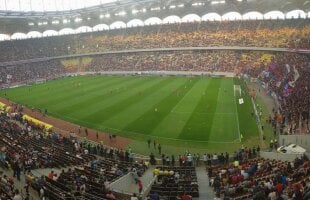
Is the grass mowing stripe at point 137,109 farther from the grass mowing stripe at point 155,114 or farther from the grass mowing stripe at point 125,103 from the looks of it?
the grass mowing stripe at point 155,114

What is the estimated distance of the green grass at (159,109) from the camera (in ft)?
119

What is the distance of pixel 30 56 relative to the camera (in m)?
99.8

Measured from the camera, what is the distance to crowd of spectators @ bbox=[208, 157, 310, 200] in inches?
669

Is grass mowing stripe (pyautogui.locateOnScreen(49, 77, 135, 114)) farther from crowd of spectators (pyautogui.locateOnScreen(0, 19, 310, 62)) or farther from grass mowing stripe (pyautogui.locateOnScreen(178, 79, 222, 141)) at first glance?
crowd of spectators (pyautogui.locateOnScreen(0, 19, 310, 62))

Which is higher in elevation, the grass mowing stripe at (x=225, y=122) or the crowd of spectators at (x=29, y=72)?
the crowd of spectators at (x=29, y=72)

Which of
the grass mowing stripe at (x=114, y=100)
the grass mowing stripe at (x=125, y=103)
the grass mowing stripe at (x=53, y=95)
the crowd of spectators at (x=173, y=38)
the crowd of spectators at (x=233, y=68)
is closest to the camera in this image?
the crowd of spectators at (x=233, y=68)

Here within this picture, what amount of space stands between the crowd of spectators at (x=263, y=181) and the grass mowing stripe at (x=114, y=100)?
75.5 ft

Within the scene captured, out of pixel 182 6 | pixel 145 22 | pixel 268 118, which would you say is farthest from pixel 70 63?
pixel 268 118

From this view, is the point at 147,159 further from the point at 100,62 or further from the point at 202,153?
the point at 100,62

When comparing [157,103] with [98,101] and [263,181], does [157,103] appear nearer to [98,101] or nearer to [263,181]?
[98,101]

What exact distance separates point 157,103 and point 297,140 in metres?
22.8

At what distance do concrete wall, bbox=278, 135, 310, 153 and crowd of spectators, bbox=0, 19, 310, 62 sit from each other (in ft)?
134

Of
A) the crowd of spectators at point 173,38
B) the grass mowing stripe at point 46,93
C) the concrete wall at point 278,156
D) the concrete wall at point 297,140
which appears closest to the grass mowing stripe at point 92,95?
the grass mowing stripe at point 46,93

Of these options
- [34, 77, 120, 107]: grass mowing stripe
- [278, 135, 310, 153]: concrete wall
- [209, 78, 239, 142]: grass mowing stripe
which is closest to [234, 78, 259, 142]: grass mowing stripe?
[209, 78, 239, 142]: grass mowing stripe
